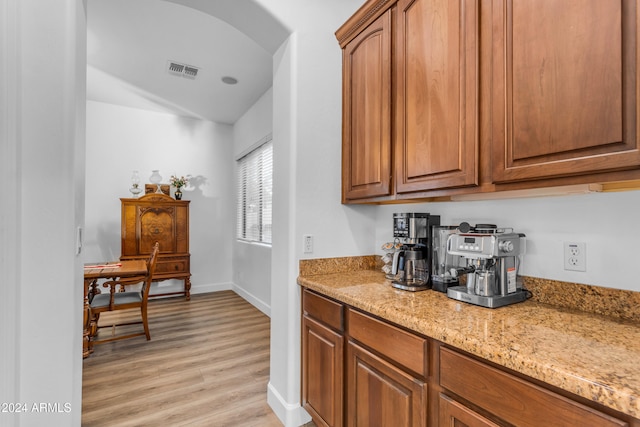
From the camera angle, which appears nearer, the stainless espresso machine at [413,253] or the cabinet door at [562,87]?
the cabinet door at [562,87]

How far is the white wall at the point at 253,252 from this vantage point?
4.11 metres

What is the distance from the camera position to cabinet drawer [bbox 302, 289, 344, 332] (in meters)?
1.57

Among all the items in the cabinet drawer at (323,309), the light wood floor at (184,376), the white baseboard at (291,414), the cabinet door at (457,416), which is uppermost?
the cabinet drawer at (323,309)

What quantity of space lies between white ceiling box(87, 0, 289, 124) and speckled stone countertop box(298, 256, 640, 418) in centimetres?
187

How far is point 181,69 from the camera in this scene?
3.48m

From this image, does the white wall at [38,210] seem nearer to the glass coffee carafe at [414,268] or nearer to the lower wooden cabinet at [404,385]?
the lower wooden cabinet at [404,385]

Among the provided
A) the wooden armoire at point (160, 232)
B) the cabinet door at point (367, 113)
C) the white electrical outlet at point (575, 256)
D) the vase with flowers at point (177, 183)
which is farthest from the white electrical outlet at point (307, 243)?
the vase with flowers at point (177, 183)

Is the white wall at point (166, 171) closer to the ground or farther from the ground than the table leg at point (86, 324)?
farther from the ground

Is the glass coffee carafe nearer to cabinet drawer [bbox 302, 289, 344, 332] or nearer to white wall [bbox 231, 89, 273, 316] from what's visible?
cabinet drawer [bbox 302, 289, 344, 332]

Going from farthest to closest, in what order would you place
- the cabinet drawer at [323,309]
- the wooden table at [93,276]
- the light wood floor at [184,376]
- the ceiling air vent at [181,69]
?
the ceiling air vent at [181,69] → the wooden table at [93,276] → the light wood floor at [184,376] → the cabinet drawer at [323,309]

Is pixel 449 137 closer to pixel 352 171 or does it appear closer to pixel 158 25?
pixel 352 171

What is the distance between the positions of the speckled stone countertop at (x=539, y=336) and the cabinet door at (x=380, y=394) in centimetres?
22

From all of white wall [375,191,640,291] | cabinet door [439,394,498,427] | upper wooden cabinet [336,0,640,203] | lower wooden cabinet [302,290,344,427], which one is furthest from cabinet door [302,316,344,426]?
white wall [375,191,640,291]

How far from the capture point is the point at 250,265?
15.3 ft
